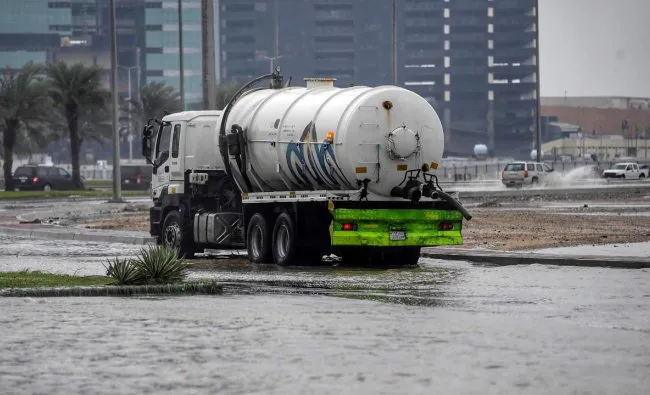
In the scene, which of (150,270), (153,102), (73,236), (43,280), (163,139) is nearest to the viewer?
(150,270)

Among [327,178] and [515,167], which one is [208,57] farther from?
[515,167]

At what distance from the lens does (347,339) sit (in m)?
13.7

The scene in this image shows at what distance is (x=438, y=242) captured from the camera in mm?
25234

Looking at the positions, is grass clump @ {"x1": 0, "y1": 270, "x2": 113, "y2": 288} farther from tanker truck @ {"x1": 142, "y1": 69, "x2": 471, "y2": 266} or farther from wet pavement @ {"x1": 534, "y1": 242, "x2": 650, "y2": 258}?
wet pavement @ {"x1": 534, "y1": 242, "x2": 650, "y2": 258}

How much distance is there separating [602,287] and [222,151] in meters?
10.4

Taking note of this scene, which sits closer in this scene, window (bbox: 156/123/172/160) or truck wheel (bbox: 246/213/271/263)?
truck wheel (bbox: 246/213/271/263)

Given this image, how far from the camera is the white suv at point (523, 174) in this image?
81688 millimetres

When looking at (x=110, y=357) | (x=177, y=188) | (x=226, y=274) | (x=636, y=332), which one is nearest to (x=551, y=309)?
(x=636, y=332)

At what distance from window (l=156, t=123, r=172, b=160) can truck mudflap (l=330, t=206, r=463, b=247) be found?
675 cm

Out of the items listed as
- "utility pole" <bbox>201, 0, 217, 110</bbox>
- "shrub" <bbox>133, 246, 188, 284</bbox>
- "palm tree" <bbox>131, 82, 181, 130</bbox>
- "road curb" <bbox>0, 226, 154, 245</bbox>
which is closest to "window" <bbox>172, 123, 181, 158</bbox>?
"road curb" <bbox>0, 226, 154, 245</bbox>

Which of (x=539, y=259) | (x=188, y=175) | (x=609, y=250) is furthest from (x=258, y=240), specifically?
(x=609, y=250)

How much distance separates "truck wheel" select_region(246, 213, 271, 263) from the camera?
2705 centimetres

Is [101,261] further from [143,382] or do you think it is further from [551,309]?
[143,382]

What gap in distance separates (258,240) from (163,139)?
4410 millimetres
